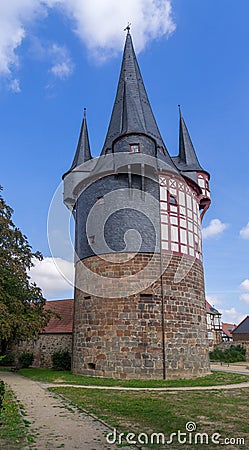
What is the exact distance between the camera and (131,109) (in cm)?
2008

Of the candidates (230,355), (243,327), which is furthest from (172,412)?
(243,327)

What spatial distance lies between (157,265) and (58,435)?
35.7 feet

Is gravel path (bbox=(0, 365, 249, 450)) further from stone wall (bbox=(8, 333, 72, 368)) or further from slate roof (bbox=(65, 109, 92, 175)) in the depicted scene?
slate roof (bbox=(65, 109, 92, 175))

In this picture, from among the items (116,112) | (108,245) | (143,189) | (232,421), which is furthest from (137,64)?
Result: (232,421)

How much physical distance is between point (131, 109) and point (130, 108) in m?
0.12

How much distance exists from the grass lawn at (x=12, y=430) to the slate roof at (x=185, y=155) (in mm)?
16008

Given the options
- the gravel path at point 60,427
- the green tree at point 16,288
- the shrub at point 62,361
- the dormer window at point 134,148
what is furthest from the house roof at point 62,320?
the gravel path at point 60,427

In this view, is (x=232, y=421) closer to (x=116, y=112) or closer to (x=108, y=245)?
(x=108, y=245)

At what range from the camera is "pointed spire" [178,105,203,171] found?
22039mm

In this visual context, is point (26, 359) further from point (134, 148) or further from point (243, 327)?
point (243, 327)

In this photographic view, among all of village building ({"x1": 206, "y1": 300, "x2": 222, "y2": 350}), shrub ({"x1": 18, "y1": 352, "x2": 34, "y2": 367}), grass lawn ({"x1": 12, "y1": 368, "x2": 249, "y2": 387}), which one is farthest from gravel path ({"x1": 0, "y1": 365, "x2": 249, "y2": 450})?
village building ({"x1": 206, "y1": 300, "x2": 222, "y2": 350})

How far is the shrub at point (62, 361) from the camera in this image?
20.3 m

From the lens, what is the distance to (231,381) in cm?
1555

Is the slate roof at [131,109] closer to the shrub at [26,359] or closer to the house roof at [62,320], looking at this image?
the house roof at [62,320]
